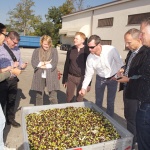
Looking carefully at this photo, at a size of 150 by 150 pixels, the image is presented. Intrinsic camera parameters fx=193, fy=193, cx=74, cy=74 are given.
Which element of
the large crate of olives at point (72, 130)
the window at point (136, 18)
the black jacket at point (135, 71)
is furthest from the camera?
the window at point (136, 18)

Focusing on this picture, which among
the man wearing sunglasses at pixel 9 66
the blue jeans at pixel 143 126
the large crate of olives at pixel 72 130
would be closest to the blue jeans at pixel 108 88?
the large crate of olives at pixel 72 130

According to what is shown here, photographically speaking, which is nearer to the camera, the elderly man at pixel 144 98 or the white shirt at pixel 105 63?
the elderly man at pixel 144 98

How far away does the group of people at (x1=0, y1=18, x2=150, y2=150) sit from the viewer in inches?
82.3

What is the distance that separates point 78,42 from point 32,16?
39.2 metres

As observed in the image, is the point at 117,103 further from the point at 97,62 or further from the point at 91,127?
the point at 91,127

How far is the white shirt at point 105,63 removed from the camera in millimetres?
3576

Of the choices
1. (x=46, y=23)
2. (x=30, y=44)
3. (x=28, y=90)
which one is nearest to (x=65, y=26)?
(x=46, y=23)

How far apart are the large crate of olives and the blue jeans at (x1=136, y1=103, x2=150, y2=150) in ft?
0.71

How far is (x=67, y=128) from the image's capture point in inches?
112

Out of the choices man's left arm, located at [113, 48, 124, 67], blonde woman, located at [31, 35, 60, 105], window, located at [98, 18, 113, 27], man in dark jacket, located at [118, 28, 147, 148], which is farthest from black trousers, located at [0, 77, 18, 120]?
window, located at [98, 18, 113, 27]

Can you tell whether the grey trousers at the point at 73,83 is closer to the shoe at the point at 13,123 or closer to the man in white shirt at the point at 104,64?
the man in white shirt at the point at 104,64

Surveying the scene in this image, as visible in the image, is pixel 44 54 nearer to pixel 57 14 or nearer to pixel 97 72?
pixel 97 72

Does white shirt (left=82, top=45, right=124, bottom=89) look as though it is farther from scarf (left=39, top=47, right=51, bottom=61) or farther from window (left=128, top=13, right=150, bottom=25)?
window (left=128, top=13, right=150, bottom=25)

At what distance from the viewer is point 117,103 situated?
5793 millimetres
